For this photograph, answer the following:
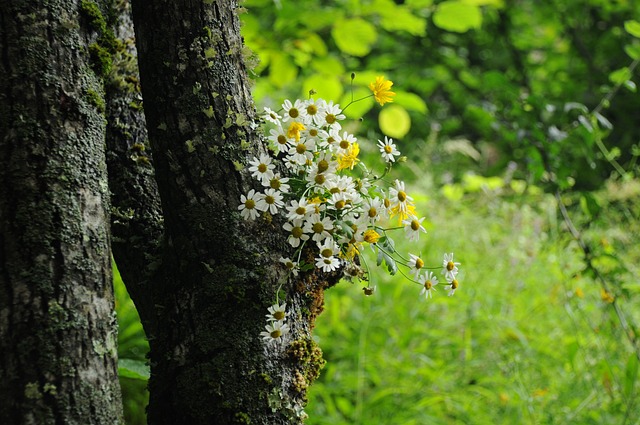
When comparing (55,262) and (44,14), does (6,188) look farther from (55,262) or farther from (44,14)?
(44,14)

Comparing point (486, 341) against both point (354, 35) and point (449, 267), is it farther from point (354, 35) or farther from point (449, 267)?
point (449, 267)

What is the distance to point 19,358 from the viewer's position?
38.5 inches

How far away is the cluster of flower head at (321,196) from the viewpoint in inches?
47.4

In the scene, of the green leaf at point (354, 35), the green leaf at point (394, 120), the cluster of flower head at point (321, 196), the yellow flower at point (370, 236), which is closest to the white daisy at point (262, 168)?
the cluster of flower head at point (321, 196)

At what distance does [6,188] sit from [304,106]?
0.55 m

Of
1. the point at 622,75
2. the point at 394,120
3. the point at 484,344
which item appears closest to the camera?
the point at 622,75

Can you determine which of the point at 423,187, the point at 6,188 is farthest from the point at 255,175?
the point at 423,187

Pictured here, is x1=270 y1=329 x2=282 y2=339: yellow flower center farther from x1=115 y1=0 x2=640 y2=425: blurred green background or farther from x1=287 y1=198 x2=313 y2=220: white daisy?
x1=115 y1=0 x2=640 y2=425: blurred green background

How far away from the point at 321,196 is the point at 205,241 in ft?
0.79

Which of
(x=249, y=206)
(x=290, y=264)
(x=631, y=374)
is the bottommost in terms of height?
(x=631, y=374)

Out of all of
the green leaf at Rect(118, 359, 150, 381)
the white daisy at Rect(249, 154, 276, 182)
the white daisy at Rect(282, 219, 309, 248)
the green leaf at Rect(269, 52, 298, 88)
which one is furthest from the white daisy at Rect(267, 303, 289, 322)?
the green leaf at Rect(269, 52, 298, 88)

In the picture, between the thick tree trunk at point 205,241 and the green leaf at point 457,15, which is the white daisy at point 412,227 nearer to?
the thick tree trunk at point 205,241

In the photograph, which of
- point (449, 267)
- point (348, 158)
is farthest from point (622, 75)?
point (348, 158)

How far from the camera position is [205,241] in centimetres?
118
